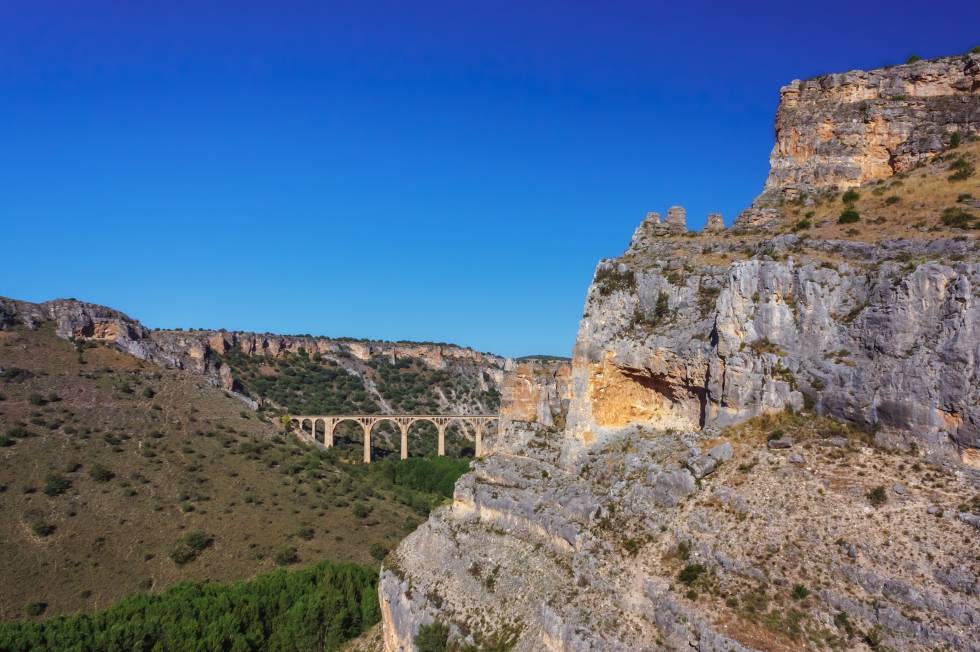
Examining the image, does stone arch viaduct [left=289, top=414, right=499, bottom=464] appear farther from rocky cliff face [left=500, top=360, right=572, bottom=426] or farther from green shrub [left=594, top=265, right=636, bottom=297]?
green shrub [left=594, top=265, right=636, bottom=297]

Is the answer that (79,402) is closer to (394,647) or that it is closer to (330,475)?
(330,475)

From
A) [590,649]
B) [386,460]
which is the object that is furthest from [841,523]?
[386,460]

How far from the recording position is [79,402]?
207ft

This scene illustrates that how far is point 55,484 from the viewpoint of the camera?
4919 centimetres

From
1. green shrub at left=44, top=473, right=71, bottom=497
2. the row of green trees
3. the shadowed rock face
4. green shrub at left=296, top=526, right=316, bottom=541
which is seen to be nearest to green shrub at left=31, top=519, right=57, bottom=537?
green shrub at left=44, top=473, right=71, bottom=497

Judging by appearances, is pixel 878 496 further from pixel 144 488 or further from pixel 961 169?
pixel 144 488

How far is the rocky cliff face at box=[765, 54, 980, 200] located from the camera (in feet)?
83.9

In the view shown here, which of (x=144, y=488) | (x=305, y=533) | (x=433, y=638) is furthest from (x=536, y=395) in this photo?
(x=144, y=488)

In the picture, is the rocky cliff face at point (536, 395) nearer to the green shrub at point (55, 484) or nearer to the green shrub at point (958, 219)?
the green shrub at point (958, 219)

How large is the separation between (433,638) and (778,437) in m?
13.5

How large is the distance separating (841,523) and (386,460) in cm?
7554

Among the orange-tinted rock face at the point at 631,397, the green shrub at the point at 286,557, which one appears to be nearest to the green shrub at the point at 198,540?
the green shrub at the point at 286,557

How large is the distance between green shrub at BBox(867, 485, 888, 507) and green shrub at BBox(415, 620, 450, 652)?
14394 mm

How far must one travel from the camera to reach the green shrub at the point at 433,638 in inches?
956
